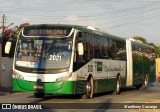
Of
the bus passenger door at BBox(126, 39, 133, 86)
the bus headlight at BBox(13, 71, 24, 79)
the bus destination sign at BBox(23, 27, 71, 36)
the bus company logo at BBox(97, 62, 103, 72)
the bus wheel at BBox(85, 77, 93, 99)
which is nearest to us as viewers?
the bus headlight at BBox(13, 71, 24, 79)

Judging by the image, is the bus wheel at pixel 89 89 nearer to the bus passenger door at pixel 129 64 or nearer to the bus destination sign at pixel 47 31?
the bus destination sign at pixel 47 31

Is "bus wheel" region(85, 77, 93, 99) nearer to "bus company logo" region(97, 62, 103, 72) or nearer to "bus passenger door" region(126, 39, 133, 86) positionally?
"bus company logo" region(97, 62, 103, 72)

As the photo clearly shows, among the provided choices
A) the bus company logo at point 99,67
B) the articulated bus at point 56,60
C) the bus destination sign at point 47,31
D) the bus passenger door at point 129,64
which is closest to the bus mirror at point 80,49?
the articulated bus at point 56,60

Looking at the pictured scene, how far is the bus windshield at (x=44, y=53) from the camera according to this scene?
A: 1870 centimetres

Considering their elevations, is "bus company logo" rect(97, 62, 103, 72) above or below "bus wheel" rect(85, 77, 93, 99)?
above

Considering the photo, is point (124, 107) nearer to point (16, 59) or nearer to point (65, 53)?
point (65, 53)

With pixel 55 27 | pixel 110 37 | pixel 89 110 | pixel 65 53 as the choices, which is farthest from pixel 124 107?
pixel 110 37

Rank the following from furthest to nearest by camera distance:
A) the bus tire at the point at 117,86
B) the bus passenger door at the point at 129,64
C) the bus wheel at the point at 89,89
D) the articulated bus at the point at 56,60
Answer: the bus passenger door at the point at 129,64
the bus tire at the point at 117,86
the bus wheel at the point at 89,89
the articulated bus at the point at 56,60

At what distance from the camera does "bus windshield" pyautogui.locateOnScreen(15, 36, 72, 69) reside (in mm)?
18703

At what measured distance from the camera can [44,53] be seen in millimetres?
18812

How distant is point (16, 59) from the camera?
63.4ft

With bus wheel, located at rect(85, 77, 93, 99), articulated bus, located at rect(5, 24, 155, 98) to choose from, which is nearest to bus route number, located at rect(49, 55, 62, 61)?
articulated bus, located at rect(5, 24, 155, 98)

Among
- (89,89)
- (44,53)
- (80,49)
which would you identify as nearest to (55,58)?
(44,53)

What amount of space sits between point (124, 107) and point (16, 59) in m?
5.26
